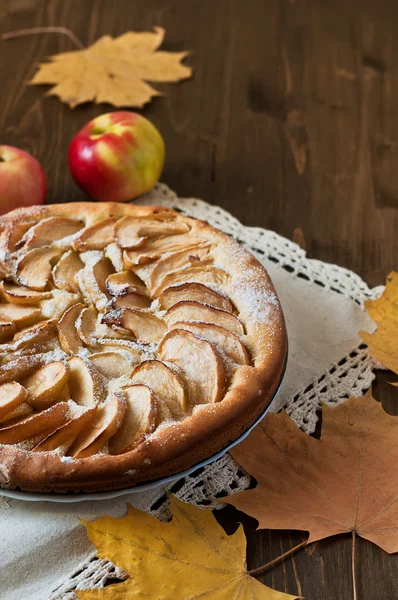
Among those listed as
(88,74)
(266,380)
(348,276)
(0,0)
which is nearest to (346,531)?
(266,380)

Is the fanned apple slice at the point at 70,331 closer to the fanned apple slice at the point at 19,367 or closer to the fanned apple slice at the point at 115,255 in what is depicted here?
the fanned apple slice at the point at 19,367

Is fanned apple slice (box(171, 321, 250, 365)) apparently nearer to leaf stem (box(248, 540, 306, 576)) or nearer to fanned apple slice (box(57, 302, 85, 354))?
fanned apple slice (box(57, 302, 85, 354))

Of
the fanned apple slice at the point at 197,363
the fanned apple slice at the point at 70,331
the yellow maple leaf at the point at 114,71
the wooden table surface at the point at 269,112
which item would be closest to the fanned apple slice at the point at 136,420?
the fanned apple slice at the point at 197,363

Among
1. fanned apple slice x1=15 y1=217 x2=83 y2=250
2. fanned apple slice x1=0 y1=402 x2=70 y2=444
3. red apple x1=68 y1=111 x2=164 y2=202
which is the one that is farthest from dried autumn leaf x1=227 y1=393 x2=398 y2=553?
red apple x1=68 y1=111 x2=164 y2=202

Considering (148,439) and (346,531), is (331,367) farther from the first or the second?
(148,439)

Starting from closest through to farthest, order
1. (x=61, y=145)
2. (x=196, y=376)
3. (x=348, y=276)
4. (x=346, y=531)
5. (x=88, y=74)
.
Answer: (x=346, y=531) → (x=196, y=376) → (x=348, y=276) → (x=61, y=145) → (x=88, y=74)

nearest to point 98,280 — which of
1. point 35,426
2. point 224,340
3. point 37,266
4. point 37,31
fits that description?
point 37,266

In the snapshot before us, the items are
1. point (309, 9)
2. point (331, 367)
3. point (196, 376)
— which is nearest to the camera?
point (196, 376)

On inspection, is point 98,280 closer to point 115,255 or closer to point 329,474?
point 115,255
